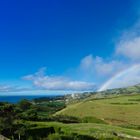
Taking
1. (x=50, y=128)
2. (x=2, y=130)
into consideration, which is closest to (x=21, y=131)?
(x=2, y=130)

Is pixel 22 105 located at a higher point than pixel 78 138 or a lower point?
higher

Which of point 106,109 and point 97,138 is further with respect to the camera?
point 106,109

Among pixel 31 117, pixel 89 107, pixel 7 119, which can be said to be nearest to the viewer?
pixel 7 119

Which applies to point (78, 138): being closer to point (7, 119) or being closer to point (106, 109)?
point (7, 119)

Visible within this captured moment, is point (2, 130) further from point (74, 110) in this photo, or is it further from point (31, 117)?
point (74, 110)

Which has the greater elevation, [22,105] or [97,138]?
[22,105]

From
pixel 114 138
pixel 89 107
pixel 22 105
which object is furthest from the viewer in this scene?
pixel 89 107

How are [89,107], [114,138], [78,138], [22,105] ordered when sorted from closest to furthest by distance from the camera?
[78,138] → [114,138] → [22,105] → [89,107]

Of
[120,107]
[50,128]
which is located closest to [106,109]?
[120,107]

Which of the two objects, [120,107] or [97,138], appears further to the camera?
[120,107]
